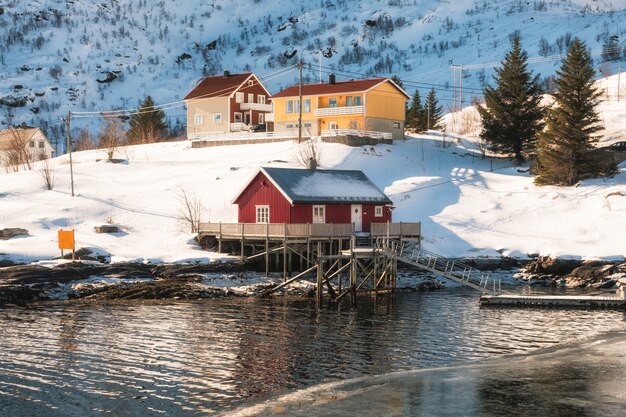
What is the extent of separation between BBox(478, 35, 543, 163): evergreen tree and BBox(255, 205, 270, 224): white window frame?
30.2 meters

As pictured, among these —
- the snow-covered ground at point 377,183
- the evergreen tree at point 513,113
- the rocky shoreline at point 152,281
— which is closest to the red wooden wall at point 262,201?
the rocky shoreline at point 152,281

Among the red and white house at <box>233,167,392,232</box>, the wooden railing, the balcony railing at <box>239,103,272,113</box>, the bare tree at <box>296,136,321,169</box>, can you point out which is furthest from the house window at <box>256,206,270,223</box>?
the balcony railing at <box>239,103,272,113</box>

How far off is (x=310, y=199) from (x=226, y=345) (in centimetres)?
1959

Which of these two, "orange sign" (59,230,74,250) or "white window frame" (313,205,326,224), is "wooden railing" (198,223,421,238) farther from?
"orange sign" (59,230,74,250)

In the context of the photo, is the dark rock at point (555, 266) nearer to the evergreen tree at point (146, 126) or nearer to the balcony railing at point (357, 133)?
the balcony railing at point (357, 133)

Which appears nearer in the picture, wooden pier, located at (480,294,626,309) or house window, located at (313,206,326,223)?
wooden pier, located at (480,294,626,309)

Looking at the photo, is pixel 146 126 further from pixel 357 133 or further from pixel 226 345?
pixel 226 345

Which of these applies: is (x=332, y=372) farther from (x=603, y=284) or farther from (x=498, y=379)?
(x=603, y=284)

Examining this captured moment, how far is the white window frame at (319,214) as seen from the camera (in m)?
49.4

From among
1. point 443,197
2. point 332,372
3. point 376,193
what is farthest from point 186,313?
point 443,197

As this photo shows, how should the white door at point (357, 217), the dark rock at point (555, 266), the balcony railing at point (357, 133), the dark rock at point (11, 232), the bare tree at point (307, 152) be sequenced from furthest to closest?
the balcony railing at point (357, 133), the bare tree at point (307, 152), the white door at point (357, 217), the dark rock at point (555, 266), the dark rock at point (11, 232)

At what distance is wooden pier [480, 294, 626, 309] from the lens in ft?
133

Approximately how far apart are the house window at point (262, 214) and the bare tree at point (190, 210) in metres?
4.23

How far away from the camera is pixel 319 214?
4966cm
